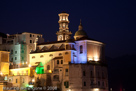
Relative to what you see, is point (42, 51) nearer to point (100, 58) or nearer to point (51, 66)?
point (51, 66)

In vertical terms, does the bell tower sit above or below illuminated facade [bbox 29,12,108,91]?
above

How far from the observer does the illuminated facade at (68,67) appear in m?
81.5

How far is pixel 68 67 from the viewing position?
81688mm

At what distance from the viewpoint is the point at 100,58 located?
307 feet

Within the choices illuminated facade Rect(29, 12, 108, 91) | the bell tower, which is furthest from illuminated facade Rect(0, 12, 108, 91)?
the bell tower

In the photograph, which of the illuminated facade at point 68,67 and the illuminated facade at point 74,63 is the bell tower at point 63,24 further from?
the illuminated facade at point 74,63

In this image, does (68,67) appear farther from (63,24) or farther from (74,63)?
(63,24)

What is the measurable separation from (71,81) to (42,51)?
16.7 meters

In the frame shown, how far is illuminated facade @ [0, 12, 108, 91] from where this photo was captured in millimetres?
81500

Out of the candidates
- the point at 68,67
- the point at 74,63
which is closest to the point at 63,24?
the point at 74,63

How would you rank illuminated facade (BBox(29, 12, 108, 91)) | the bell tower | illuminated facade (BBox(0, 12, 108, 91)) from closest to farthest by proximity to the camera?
illuminated facade (BBox(29, 12, 108, 91))
illuminated facade (BBox(0, 12, 108, 91))
the bell tower

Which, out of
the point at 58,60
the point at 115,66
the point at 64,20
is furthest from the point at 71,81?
the point at 115,66

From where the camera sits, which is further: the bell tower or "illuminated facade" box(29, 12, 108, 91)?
the bell tower

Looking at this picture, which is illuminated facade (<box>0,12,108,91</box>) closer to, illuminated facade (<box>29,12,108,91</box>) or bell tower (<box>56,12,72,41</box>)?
illuminated facade (<box>29,12,108,91</box>)
